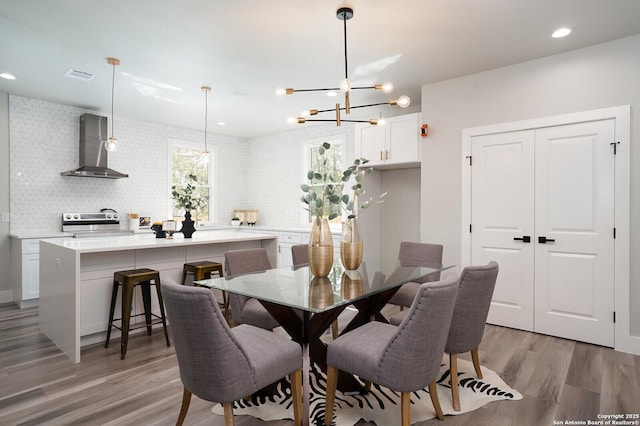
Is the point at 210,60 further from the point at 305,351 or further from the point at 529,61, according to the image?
the point at 529,61

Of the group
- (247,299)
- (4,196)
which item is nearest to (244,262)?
(247,299)

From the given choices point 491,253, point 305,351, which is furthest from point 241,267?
point 491,253

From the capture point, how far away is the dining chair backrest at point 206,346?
4.91ft

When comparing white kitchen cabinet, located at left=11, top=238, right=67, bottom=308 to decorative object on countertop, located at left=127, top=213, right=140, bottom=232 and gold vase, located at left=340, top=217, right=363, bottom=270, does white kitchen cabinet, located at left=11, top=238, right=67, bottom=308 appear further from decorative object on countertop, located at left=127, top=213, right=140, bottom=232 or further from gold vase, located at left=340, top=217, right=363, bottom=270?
gold vase, located at left=340, top=217, right=363, bottom=270

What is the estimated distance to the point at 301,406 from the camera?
185cm

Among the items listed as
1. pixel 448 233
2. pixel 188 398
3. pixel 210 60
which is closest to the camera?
pixel 188 398

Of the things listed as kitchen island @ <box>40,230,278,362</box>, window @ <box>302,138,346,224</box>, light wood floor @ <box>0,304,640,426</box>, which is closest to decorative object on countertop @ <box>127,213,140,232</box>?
kitchen island @ <box>40,230,278,362</box>

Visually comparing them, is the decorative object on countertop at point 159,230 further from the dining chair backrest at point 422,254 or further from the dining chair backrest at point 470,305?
the dining chair backrest at point 470,305

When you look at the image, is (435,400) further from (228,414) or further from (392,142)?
(392,142)

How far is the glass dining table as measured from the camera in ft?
6.08

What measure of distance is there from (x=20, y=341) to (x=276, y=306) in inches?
114

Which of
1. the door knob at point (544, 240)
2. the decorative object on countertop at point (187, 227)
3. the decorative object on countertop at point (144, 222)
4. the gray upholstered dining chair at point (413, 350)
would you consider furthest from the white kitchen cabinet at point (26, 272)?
the door knob at point (544, 240)

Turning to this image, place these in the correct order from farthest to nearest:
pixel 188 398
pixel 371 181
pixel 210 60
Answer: pixel 371 181, pixel 210 60, pixel 188 398

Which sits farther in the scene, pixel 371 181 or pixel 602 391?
pixel 371 181
